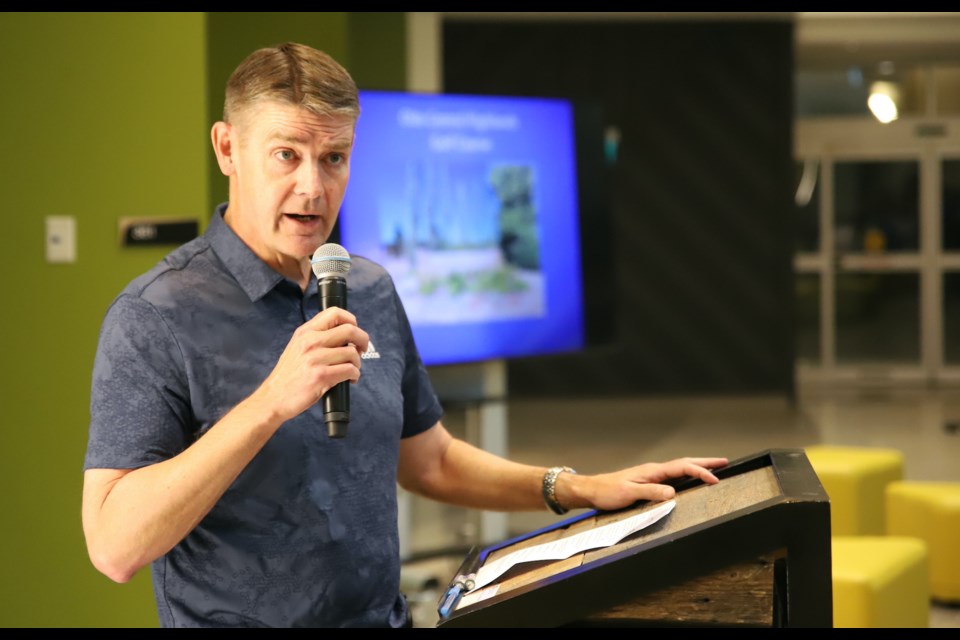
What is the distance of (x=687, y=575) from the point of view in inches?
49.0

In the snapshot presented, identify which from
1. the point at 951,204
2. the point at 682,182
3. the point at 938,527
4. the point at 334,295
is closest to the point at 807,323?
the point at 951,204

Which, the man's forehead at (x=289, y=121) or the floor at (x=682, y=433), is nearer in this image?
the man's forehead at (x=289, y=121)

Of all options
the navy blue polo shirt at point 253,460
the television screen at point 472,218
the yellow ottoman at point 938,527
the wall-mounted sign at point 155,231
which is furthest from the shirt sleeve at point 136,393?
the yellow ottoman at point 938,527

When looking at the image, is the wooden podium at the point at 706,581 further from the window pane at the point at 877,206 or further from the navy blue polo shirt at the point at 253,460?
the window pane at the point at 877,206

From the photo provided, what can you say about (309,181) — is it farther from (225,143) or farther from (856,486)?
(856,486)

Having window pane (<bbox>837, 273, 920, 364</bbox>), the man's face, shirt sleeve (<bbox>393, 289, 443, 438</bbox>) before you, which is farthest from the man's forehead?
window pane (<bbox>837, 273, 920, 364</bbox>)

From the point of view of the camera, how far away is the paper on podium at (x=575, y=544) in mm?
1417

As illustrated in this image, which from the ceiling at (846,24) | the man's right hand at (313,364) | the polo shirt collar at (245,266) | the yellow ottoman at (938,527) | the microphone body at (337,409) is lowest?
the yellow ottoman at (938,527)

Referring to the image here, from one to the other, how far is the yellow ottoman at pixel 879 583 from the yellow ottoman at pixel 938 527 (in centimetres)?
80

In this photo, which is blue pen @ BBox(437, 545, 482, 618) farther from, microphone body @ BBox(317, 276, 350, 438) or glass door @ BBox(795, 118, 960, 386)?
glass door @ BBox(795, 118, 960, 386)

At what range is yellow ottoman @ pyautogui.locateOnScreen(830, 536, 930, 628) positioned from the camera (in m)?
3.66

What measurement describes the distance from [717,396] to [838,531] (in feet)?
24.2

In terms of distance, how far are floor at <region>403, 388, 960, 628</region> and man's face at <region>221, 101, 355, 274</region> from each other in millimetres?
3521
